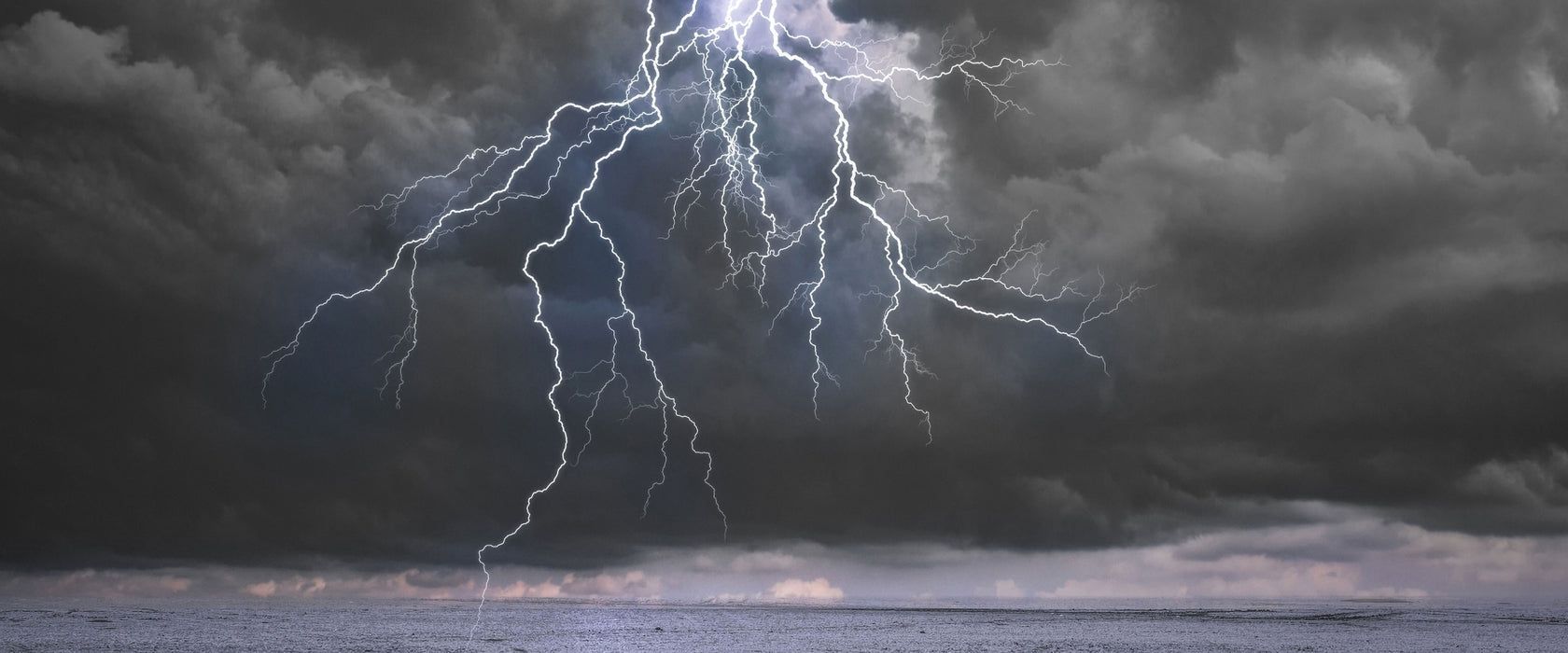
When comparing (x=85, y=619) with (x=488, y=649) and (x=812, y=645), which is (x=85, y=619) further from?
(x=812, y=645)

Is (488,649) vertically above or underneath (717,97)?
underneath

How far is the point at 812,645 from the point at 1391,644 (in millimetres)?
21791

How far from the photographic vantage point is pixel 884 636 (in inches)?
1917

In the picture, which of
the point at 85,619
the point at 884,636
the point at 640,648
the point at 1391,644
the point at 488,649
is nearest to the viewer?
the point at 488,649

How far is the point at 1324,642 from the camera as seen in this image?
43938 mm

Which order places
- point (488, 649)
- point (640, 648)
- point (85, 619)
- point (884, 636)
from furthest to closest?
1. point (85, 619)
2. point (884, 636)
3. point (640, 648)
4. point (488, 649)

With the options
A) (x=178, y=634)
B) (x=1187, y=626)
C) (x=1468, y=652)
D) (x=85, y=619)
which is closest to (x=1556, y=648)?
(x=1468, y=652)

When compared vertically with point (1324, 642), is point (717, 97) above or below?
above

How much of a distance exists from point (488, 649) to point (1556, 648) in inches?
1491

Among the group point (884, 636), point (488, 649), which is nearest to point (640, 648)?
point (488, 649)

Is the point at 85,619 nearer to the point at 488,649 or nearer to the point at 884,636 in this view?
the point at 488,649

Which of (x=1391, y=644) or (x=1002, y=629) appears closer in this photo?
(x=1391, y=644)

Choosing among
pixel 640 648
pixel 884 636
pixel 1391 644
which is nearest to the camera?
pixel 640 648

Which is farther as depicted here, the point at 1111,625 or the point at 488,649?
the point at 1111,625
